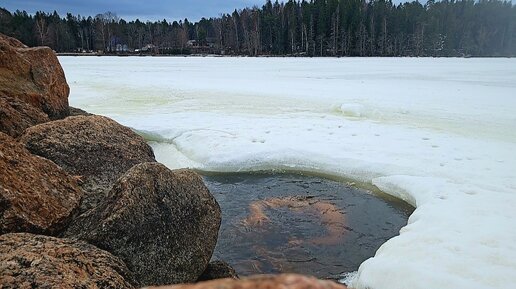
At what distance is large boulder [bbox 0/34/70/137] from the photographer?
263 inches

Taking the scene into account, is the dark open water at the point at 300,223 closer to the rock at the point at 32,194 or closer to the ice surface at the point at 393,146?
the ice surface at the point at 393,146

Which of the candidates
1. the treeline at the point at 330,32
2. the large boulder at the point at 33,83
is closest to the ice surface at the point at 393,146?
the large boulder at the point at 33,83

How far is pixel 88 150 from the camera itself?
5.13 m

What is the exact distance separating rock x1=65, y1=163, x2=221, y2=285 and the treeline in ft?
221

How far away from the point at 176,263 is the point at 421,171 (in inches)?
193

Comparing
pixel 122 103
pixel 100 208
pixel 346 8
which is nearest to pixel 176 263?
pixel 100 208

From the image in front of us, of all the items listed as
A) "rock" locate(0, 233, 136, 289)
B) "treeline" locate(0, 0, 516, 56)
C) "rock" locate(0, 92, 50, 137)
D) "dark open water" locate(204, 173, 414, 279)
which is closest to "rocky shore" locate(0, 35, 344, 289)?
"rock" locate(0, 233, 136, 289)

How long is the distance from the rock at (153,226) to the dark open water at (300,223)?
0.98 m

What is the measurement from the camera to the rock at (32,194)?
3.31 meters

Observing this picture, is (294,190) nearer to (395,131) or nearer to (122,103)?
(395,131)

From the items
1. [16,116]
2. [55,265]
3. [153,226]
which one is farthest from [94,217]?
[16,116]

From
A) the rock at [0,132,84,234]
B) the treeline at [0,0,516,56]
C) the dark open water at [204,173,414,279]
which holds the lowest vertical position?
the dark open water at [204,173,414,279]

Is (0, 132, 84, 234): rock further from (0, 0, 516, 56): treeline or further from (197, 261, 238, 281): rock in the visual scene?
(0, 0, 516, 56): treeline

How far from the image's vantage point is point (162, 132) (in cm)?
1052
